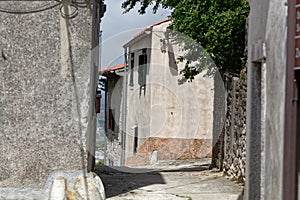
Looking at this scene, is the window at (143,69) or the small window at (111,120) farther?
the small window at (111,120)

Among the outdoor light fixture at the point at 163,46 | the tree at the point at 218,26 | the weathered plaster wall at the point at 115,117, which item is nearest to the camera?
the tree at the point at 218,26

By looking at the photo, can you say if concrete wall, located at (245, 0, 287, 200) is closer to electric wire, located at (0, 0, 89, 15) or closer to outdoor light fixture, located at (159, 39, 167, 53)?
electric wire, located at (0, 0, 89, 15)

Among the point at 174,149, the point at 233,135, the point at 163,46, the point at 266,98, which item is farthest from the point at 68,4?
the point at 163,46

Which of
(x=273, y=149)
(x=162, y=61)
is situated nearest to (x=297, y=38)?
(x=273, y=149)

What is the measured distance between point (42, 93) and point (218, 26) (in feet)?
24.1

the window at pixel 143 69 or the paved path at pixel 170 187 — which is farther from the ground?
the window at pixel 143 69

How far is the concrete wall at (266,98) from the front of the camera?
6512 mm

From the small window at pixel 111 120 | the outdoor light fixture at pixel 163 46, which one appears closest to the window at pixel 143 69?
the outdoor light fixture at pixel 163 46

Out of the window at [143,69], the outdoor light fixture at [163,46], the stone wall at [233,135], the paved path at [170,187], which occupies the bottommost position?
the paved path at [170,187]

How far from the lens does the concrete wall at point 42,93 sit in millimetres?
8508

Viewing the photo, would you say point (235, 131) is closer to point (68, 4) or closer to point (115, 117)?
point (68, 4)

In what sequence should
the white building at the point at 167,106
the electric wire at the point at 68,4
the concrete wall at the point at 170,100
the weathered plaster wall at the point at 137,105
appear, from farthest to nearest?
the weathered plaster wall at the point at 137,105 < the concrete wall at the point at 170,100 < the white building at the point at 167,106 < the electric wire at the point at 68,4

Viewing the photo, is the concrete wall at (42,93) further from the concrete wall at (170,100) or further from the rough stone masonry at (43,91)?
the concrete wall at (170,100)

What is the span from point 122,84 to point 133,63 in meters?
1.71
